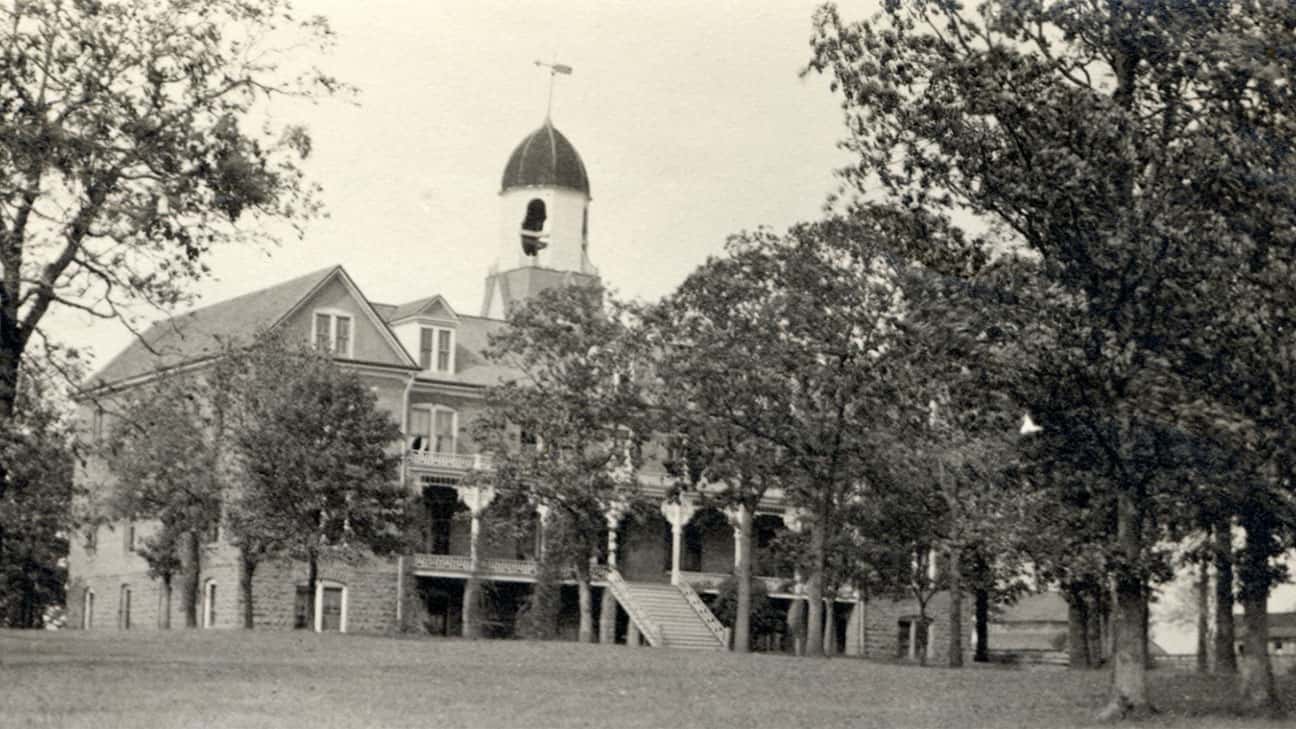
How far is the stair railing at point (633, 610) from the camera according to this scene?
5178 cm

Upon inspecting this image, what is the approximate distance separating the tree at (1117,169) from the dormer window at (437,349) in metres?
35.9

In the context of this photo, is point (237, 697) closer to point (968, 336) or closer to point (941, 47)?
point (968, 336)

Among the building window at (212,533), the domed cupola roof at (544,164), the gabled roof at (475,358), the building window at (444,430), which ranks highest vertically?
the domed cupola roof at (544,164)

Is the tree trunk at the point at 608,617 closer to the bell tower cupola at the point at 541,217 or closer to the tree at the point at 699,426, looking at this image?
the tree at the point at 699,426

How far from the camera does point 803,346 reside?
39438mm

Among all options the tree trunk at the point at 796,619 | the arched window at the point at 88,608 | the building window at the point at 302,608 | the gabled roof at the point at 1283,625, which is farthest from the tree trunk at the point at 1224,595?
the gabled roof at the point at 1283,625

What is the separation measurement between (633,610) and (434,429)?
8.98 m

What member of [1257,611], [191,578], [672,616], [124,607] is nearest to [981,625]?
[672,616]

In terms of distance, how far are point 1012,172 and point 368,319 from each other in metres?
35.9

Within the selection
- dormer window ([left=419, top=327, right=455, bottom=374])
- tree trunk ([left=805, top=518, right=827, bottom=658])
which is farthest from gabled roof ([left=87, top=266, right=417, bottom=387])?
tree trunk ([left=805, top=518, right=827, bottom=658])

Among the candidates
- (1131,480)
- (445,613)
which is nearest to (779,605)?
(445,613)

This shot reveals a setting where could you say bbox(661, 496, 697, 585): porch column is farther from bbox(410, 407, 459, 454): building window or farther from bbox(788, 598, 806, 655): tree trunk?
bbox(410, 407, 459, 454): building window

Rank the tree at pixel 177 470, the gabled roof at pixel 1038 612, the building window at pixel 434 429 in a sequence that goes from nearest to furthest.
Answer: the tree at pixel 177 470 → the building window at pixel 434 429 → the gabled roof at pixel 1038 612

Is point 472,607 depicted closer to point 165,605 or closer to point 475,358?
point 475,358
